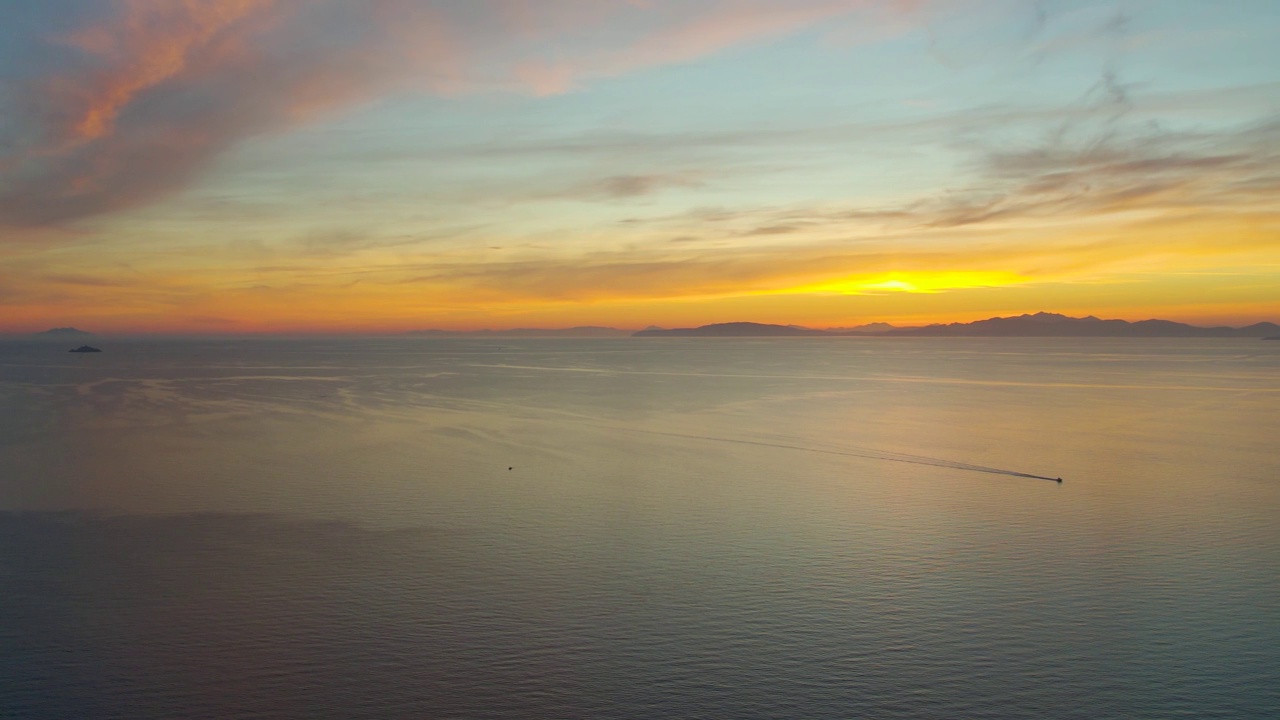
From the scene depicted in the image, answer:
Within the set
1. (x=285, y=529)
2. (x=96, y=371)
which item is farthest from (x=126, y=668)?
(x=96, y=371)

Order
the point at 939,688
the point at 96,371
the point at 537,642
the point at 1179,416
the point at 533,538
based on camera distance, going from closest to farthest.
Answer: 1. the point at 939,688
2. the point at 537,642
3. the point at 533,538
4. the point at 1179,416
5. the point at 96,371

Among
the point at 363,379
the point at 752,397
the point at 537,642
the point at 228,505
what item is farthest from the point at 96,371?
the point at 537,642

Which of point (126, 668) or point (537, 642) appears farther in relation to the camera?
point (537, 642)

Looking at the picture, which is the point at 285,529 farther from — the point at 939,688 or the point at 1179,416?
the point at 1179,416

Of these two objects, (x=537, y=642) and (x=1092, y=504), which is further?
(x=1092, y=504)

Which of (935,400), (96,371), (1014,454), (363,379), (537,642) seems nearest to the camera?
(537,642)

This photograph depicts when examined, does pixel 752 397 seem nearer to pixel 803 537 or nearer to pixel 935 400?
pixel 935 400
